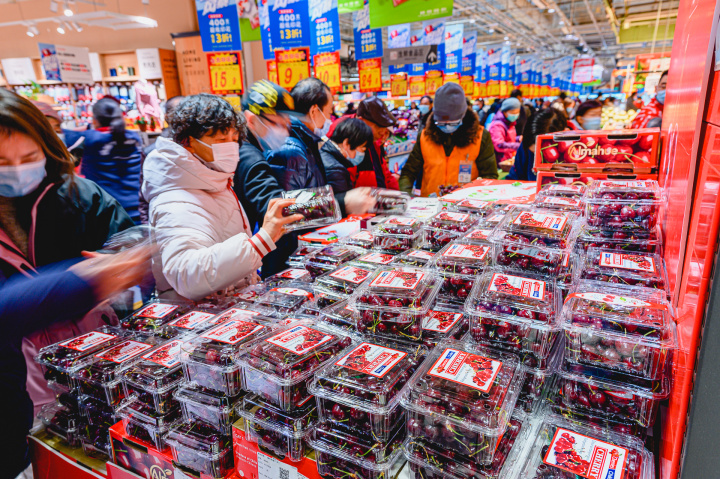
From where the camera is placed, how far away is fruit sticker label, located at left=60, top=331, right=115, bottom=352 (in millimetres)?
1440

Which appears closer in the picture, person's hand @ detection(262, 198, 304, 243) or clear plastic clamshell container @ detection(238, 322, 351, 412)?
clear plastic clamshell container @ detection(238, 322, 351, 412)

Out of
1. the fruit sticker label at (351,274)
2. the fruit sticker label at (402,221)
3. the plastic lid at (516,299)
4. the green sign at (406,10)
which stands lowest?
the fruit sticker label at (351,274)

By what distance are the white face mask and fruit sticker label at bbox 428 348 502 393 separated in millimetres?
1399

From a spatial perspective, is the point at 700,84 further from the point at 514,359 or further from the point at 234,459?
the point at 234,459

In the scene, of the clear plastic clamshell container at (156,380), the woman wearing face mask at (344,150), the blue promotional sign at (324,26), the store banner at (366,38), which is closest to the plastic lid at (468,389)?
the clear plastic clamshell container at (156,380)

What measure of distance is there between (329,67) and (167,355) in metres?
6.64

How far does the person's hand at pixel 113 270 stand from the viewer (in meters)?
1.24

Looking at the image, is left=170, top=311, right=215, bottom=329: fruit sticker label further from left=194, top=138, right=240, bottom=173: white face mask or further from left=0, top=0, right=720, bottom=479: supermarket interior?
left=194, top=138, right=240, bottom=173: white face mask

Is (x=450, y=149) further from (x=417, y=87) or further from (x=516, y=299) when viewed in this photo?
(x=417, y=87)

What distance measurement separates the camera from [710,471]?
647mm

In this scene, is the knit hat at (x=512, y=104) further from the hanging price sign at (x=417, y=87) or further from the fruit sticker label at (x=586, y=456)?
the fruit sticker label at (x=586, y=456)

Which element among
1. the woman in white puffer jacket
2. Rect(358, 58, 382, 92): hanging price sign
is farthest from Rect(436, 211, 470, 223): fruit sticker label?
Rect(358, 58, 382, 92): hanging price sign

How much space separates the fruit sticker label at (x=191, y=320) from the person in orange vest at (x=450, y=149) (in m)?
2.87

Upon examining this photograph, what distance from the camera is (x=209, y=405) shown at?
1206 mm
